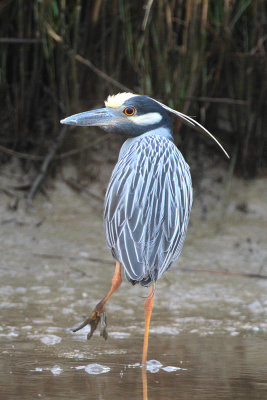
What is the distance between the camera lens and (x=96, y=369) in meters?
3.21

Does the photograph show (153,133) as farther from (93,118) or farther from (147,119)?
(93,118)

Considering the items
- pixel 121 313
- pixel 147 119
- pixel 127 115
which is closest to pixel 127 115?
pixel 127 115

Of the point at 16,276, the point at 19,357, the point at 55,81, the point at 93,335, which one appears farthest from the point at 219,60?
the point at 19,357

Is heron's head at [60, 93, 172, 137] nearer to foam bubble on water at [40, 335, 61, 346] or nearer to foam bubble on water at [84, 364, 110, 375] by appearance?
foam bubble on water at [40, 335, 61, 346]

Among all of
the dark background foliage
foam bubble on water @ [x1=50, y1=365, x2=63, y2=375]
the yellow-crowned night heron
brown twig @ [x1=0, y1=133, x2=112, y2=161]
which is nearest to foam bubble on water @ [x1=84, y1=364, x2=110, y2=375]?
foam bubble on water @ [x1=50, y1=365, x2=63, y2=375]

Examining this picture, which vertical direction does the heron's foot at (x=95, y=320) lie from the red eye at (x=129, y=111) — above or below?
below

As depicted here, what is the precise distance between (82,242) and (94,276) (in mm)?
600

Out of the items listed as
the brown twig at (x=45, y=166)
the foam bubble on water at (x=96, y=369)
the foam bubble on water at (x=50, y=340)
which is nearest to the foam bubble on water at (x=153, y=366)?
the foam bubble on water at (x=96, y=369)

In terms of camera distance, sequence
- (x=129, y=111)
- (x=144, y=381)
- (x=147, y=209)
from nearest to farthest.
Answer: (x=144, y=381), (x=147, y=209), (x=129, y=111)

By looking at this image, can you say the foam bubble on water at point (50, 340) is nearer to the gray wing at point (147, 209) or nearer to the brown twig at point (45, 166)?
the gray wing at point (147, 209)

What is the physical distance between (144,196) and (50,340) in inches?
A: 33.6

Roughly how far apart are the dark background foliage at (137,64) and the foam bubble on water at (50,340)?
7.44 feet

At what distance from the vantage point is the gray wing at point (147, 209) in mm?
3352

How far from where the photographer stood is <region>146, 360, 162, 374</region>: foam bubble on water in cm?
324
